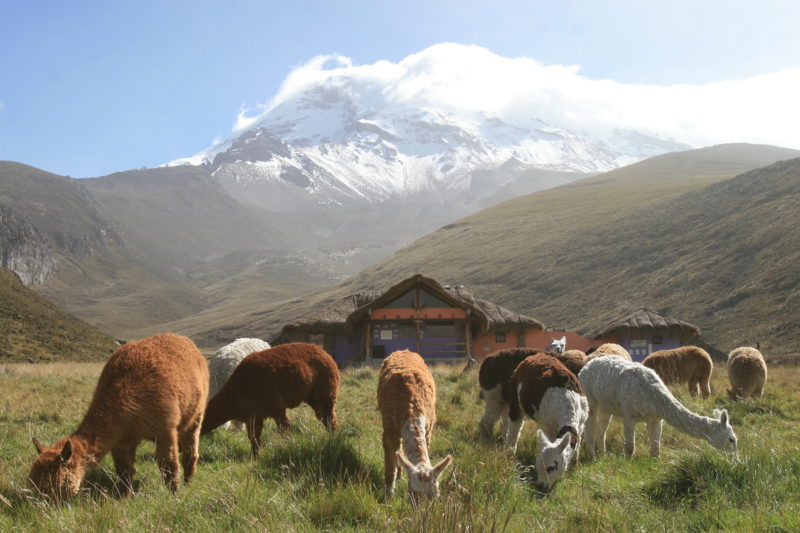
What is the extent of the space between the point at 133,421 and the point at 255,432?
221cm

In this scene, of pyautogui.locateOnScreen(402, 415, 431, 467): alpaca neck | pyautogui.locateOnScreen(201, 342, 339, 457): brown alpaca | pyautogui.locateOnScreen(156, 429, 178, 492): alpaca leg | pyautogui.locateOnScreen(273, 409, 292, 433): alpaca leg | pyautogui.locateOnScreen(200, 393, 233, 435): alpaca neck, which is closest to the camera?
pyautogui.locateOnScreen(402, 415, 431, 467): alpaca neck

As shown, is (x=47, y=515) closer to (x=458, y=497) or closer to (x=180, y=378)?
(x=180, y=378)

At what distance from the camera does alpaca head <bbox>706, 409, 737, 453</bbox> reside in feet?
21.5

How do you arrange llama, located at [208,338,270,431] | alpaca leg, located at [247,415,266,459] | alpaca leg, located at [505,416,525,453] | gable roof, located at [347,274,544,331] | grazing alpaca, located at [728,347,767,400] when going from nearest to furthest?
alpaca leg, located at [247,415,266,459] → alpaca leg, located at [505,416,525,453] → llama, located at [208,338,270,431] → grazing alpaca, located at [728,347,767,400] → gable roof, located at [347,274,544,331]

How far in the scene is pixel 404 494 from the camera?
5.43 m

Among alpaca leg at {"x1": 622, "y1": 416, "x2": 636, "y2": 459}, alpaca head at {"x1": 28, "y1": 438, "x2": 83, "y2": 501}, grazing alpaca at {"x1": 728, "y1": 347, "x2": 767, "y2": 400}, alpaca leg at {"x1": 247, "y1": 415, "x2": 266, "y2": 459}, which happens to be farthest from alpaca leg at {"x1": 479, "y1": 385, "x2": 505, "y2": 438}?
grazing alpaca at {"x1": 728, "y1": 347, "x2": 767, "y2": 400}

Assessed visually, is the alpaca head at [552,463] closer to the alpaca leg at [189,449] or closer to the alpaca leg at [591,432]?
the alpaca leg at [591,432]

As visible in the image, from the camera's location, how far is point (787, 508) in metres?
4.73

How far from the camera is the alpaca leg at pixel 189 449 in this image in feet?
19.9

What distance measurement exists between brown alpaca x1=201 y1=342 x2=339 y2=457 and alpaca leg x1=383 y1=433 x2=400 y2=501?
1.90m

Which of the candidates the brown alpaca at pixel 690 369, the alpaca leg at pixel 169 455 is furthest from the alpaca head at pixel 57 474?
the brown alpaca at pixel 690 369

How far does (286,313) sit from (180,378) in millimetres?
97024

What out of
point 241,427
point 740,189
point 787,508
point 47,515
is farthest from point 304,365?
point 740,189

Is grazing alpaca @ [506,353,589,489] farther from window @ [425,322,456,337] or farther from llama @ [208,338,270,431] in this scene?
window @ [425,322,456,337]
